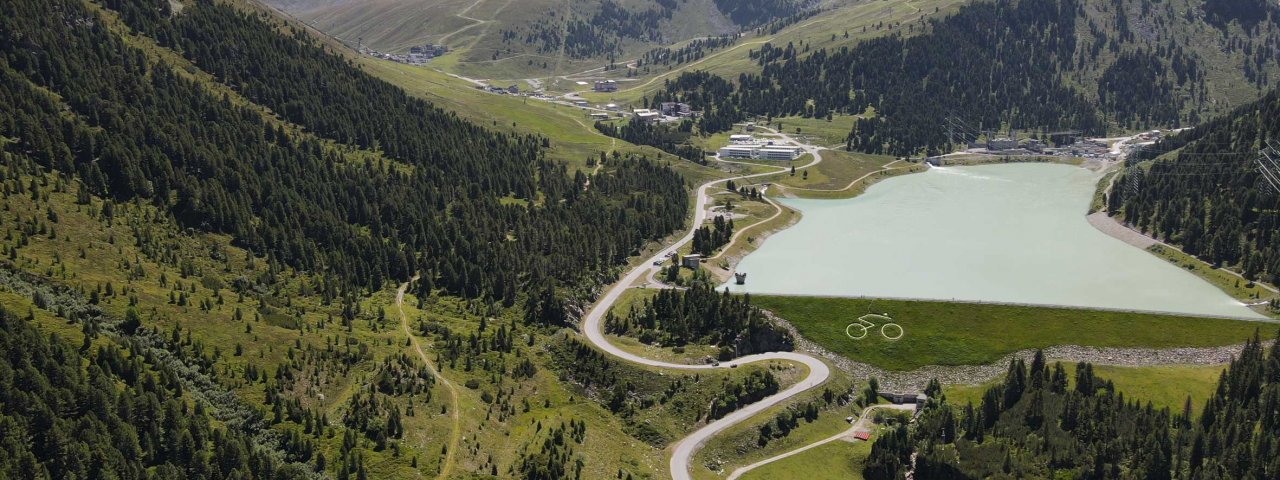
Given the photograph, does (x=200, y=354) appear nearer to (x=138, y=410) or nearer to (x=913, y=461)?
(x=138, y=410)

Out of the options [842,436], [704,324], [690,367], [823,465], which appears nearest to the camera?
[823,465]

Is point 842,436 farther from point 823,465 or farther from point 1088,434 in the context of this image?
point 1088,434

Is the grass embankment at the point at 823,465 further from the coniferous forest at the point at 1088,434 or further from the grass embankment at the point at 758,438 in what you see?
the coniferous forest at the point at 1088,434

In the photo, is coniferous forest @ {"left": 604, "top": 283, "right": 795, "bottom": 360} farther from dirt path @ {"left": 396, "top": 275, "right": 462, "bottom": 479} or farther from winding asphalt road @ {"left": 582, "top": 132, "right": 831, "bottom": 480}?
dirt path @ {"left": 396, "top": 275, "right": 462, "bottom": 479}

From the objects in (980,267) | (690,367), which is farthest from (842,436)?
(980,267)

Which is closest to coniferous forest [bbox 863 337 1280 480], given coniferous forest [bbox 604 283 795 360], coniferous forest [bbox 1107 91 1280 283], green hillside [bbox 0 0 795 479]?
green hillside [bbox 0 0 795 479]

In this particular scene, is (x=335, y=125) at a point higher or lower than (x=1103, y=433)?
higher

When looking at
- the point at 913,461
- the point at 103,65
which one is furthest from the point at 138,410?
the point at 103,65
